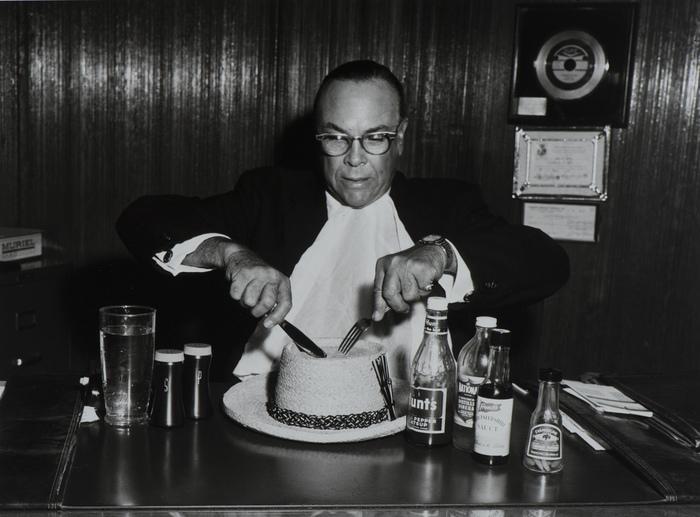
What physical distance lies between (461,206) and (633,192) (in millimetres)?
984

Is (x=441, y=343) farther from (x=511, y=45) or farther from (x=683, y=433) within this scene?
(x=511, y=45)

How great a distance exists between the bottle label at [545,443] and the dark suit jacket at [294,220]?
27.4 inches

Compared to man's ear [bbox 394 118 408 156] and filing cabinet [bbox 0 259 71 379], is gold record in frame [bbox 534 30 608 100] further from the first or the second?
filing cabinet [bbox 0 259 71 379]

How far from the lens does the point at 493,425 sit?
117cm

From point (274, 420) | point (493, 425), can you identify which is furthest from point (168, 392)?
point (493, 425)

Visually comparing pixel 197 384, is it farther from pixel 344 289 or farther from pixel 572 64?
pixel 572 64

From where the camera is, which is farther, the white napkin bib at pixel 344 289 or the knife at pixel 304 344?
the white napkin bib at pixel 344 289

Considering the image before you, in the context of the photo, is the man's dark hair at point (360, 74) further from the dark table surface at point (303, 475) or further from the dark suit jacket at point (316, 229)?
the dark table surface at point (303, 475)

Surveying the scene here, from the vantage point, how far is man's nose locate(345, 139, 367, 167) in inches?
78.3

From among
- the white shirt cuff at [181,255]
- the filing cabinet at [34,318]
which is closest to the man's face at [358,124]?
the white shirt cuff at [181,255]

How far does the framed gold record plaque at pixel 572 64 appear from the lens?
2.86 metres

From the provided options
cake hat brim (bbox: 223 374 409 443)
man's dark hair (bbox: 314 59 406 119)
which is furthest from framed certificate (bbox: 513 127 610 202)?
cake hat brim (bbox: 223 374 409 443)

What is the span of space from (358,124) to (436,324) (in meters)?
0.87

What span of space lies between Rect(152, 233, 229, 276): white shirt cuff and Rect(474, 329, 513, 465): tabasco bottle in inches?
30.5
